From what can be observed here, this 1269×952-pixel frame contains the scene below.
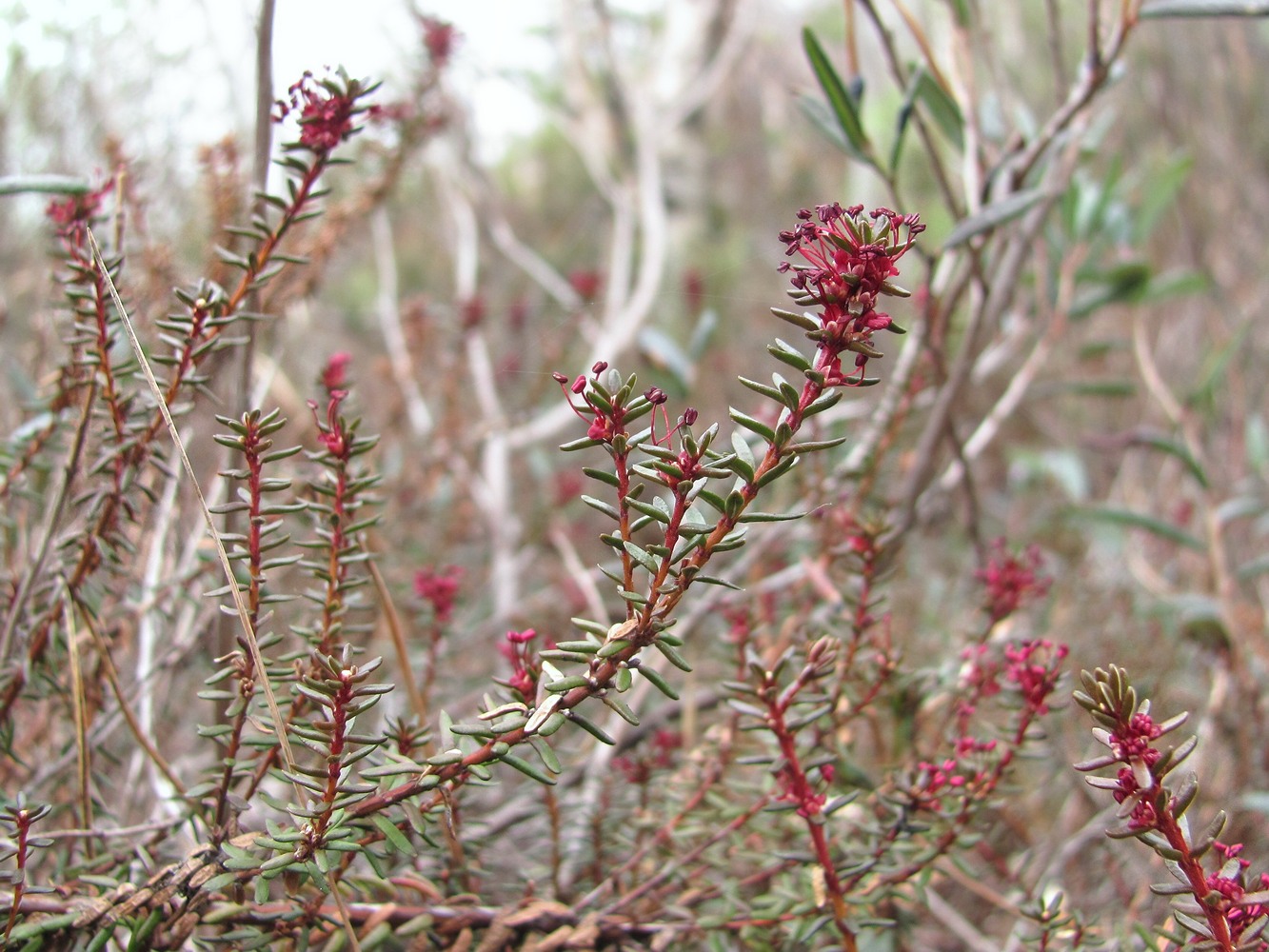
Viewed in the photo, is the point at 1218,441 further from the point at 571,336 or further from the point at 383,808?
the point at 383,808

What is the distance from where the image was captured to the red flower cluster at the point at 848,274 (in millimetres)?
469

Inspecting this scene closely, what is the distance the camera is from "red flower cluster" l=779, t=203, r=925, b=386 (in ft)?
1.54

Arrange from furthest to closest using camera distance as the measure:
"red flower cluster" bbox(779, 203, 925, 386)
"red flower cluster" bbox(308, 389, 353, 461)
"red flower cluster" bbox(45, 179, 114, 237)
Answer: "red flower cluster" bbox(45, 179, 114, 237), "red flower cluster" bbox(308, 389, 353, 461), "red flower cluster" bbox(779, 203, 925, 386)

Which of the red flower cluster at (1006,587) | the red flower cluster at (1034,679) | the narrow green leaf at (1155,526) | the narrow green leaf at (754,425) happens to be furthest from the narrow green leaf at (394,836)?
the narrow green leaf at (1155,526)

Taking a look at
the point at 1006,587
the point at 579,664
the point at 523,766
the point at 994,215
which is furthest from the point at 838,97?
the point at 523,766

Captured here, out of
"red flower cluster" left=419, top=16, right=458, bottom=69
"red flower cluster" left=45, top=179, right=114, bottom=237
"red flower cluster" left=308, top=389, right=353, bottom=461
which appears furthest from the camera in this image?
"red flower cluster" left=419, top=16, right=458, bottom=69

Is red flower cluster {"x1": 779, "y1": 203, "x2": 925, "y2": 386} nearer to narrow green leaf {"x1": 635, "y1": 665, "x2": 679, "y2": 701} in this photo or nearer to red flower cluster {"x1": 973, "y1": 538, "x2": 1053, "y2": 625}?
narrow green leaf {"x1": 635, "y1": 665, "x2": 679, "y2": 701}

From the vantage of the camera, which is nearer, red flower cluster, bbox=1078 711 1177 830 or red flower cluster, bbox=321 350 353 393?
red flower cluster, bbox=1078 711 1177 830

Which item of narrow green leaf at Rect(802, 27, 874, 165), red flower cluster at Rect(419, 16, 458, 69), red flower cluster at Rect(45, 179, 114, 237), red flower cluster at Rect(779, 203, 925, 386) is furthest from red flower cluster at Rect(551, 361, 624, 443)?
red flower cluster at Rect(419, 16, 458, 69)

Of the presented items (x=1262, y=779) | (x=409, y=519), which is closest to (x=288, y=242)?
(x=409, y=519)

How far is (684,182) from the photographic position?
3568 millimetres

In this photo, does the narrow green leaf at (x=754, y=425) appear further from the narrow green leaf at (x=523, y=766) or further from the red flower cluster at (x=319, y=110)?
the red flower cluster at (x=319, y=110)

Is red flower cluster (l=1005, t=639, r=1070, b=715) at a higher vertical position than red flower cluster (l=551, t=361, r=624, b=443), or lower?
lower

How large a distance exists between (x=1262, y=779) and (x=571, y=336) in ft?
5.24
